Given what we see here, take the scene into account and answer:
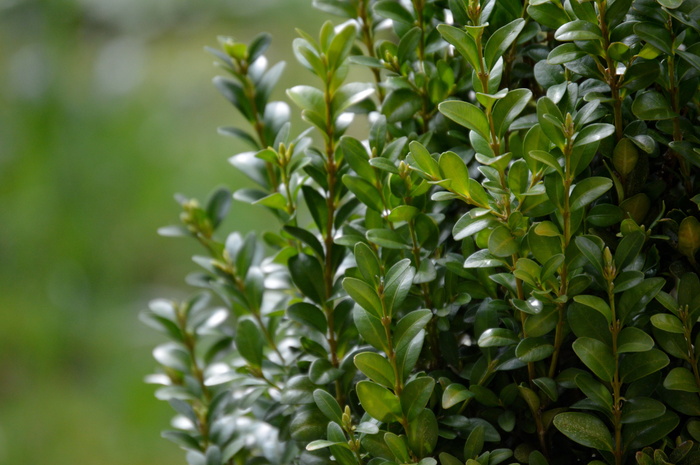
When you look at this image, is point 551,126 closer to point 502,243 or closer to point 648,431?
point 502,243

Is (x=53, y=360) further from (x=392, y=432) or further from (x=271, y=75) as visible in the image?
(x=392, y=432)

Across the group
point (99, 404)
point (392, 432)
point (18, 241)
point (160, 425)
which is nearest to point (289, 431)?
point (392, 432)

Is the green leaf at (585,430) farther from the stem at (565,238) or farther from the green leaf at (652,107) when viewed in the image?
the green leaf at (652,107)

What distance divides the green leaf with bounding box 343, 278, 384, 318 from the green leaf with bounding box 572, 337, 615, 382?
5.2 inches

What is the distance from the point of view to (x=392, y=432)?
1.60ft

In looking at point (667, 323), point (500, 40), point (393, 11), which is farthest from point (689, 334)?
point (393, 11)

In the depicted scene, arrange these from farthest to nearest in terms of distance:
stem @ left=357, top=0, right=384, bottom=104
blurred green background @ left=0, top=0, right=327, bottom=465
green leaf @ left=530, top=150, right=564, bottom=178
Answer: blurred green background @ left=0, top=0, right=327, bottom=465
stem @ left=357, top=0, right=384, bottom=104
green leaf @ left=530, top=150, right=564, bottom=178

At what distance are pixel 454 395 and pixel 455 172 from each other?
0.15m

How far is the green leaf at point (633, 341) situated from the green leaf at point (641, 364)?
0.6 inches

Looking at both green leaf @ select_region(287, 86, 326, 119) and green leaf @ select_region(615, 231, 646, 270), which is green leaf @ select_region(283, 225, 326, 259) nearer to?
green leaf @ select_region(287, 86, 326, 119)

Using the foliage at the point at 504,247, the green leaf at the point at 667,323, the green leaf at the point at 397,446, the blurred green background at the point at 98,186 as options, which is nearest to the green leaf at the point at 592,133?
the foliage at the point at 504,247

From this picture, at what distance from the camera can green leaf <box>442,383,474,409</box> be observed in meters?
0.48

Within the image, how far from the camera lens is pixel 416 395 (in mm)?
470

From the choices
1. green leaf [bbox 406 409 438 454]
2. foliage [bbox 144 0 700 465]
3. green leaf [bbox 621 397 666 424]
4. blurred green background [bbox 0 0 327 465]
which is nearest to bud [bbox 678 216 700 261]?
foliage [bbox 144 0 700 465]
